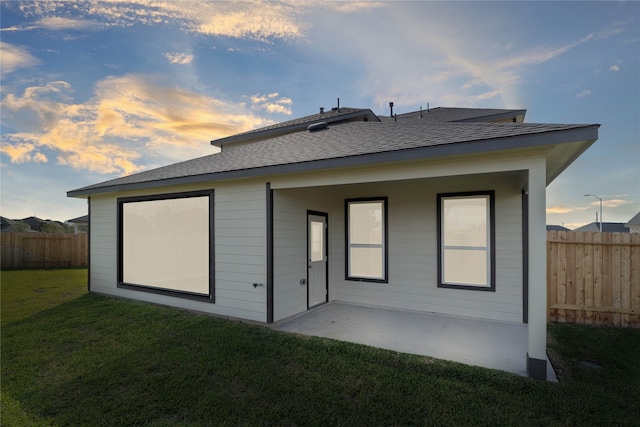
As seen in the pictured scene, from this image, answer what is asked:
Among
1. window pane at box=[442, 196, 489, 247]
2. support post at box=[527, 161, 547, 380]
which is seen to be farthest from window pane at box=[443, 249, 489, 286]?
support post at box=[527, 161, 547, 380]

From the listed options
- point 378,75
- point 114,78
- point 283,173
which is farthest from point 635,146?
point 114,78

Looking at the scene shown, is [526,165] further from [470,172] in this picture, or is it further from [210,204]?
[210,204]

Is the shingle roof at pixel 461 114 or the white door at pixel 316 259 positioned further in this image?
the shingle roof at pixel 461 114

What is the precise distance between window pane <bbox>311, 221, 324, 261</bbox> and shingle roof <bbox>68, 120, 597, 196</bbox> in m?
1.66

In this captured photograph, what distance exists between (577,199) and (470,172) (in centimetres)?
2284

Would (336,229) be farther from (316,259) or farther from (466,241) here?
(466,241)

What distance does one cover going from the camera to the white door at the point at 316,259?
6230 millimetres

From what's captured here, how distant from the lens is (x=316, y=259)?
21.2 ft

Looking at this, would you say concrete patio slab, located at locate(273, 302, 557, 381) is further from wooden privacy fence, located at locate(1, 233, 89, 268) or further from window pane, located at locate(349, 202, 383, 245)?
wooden privacy fence, located at locate(1, 233, 89, 268)

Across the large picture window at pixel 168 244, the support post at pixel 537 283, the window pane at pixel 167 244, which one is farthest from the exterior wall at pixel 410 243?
the window pane at pixel 167 244

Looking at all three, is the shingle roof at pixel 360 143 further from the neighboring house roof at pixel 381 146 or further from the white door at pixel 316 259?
the white door at pixel 316 259

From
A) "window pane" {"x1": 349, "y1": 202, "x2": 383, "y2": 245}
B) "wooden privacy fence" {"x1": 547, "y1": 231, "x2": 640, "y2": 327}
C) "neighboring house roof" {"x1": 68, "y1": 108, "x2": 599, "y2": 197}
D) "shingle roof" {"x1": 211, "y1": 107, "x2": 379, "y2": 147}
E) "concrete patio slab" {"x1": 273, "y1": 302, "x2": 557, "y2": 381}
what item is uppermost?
"shingle roof" {"x1": 211, "y1": 107, "x2": 379, "y2": 147}

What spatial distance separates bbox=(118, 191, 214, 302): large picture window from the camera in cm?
607

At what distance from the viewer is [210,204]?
5977 mm
